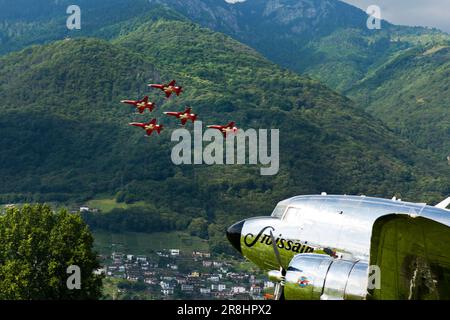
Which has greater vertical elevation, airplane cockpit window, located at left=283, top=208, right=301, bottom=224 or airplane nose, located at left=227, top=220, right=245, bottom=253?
airplane cockpit window, located at left=283, top=208, right=301, bottom=224

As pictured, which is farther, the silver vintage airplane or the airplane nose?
the airplane nose

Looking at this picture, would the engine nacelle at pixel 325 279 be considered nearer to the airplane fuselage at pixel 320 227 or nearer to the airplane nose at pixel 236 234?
the airplane fuselage at pixel 320 227

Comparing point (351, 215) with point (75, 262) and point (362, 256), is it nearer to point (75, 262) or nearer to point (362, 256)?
point (362, 256)

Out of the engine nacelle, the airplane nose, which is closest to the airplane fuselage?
the airplane nose

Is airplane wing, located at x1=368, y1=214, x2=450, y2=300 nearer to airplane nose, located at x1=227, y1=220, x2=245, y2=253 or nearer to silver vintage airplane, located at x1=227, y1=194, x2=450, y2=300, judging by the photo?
silver vintage airplane, located at x1=227, y1=194, x2=450, y2=300

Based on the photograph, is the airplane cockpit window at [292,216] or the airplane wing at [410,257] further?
the airplane cockpit window at [292,216]

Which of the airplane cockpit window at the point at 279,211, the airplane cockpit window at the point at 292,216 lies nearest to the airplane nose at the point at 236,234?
the airplane cockpit window at the point at 279,211

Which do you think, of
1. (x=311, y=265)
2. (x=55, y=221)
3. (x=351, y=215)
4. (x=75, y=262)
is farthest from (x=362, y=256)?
(x=55, y=221)

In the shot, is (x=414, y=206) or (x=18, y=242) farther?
(x=18, y=242)
